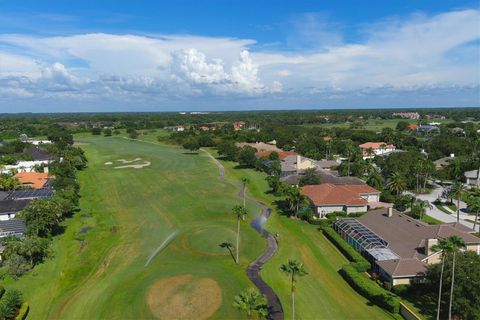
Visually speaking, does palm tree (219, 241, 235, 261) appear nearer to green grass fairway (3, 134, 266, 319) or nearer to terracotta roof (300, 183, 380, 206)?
green grass fairway (3, 134, 266, 319)

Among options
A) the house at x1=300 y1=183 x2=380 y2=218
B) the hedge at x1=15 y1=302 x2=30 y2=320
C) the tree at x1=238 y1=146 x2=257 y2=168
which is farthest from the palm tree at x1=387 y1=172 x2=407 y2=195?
the hedge at x1=15 y1=302 x2=30 y2=320

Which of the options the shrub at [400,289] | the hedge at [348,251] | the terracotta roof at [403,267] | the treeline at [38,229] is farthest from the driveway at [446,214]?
the treeline at [38,229]

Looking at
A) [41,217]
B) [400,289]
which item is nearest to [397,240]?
[400,289]

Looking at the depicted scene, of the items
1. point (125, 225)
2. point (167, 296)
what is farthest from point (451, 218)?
point (125, 225)

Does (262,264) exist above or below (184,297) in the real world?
below

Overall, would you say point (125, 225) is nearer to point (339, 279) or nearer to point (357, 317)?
point (339, 279)

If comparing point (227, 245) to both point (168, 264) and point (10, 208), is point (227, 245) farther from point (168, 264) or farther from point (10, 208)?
point (10, 208)

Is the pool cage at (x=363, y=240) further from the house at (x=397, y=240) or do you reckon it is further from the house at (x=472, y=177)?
the house at (x=472, y=177)
